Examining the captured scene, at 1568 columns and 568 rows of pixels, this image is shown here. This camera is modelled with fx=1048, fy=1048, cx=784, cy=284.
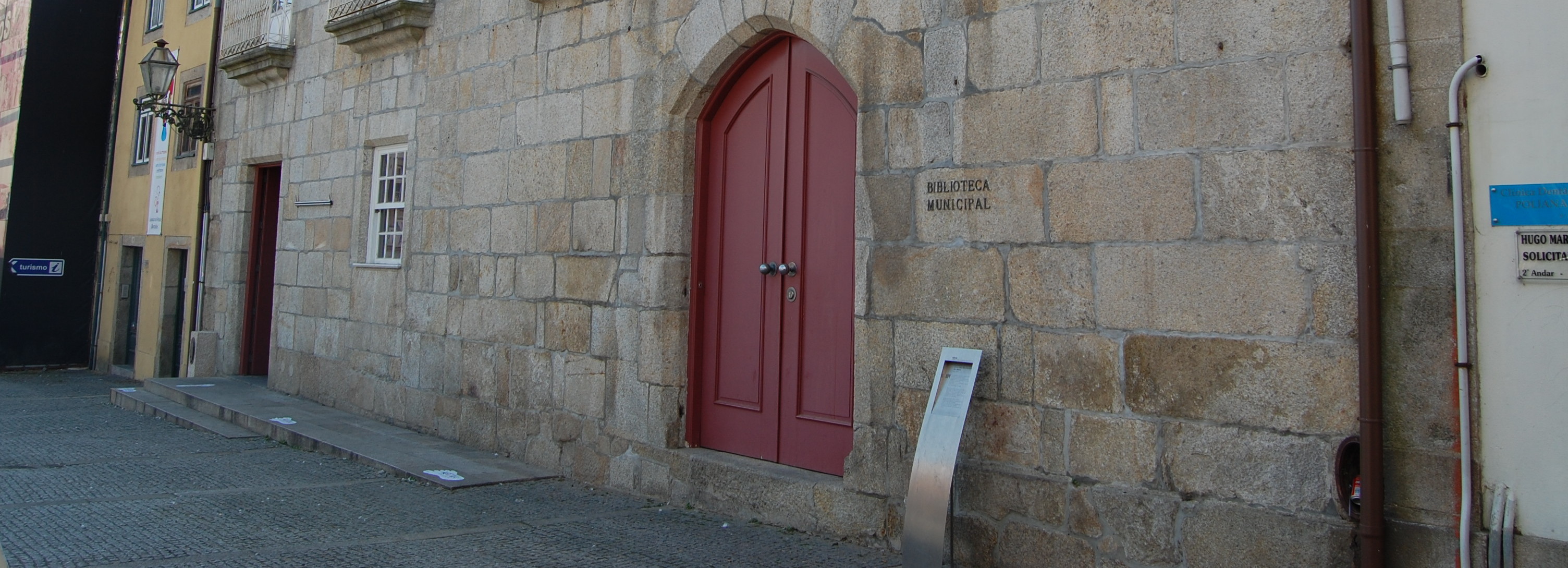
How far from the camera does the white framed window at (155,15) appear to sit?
1461 cm

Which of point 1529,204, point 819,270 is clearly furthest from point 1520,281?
point 819,270

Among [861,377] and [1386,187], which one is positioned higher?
[1386,187]

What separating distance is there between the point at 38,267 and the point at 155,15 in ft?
13.1

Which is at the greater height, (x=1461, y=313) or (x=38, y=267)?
(x=38, y=267)

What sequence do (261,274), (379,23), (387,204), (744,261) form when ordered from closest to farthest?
(744,261)
(379,23)
(387,204)
(261,274)

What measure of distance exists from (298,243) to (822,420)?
6.94m

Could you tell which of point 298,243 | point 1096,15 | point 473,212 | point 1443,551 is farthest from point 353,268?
point 1443,551

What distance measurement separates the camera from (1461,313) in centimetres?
322

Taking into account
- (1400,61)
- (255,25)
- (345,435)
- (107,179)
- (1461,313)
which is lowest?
(345,435)

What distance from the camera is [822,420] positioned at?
5.38 meters

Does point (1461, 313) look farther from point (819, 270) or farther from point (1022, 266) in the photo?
point (819, 270)

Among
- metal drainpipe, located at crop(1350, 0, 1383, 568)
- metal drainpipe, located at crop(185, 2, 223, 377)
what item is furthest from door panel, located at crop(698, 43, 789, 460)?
metal drainpipe, located at crop(185, 2, 223, 377)

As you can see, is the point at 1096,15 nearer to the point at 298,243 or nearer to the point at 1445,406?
the point at 1445,406

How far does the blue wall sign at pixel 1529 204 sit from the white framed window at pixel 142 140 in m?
15.5
